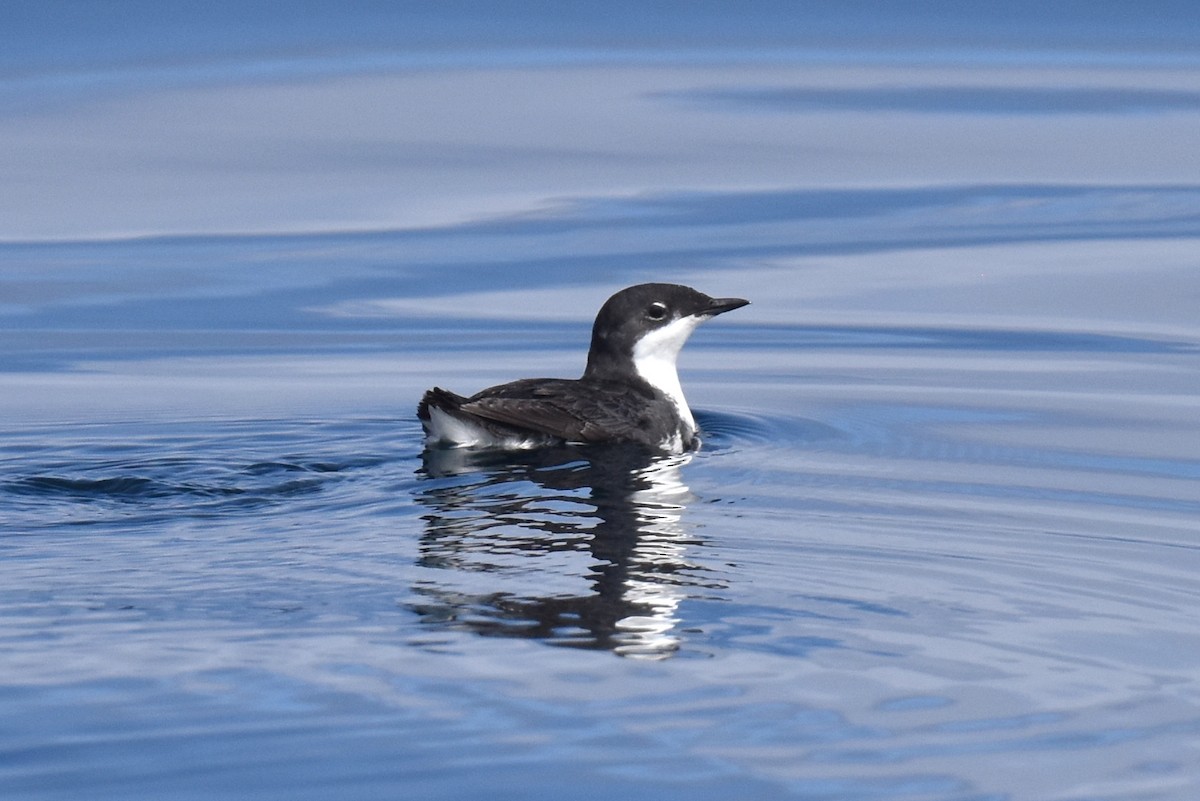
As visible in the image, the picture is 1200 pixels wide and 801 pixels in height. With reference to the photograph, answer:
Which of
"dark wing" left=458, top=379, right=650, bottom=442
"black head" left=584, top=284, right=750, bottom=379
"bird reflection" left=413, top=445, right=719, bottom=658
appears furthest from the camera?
"black head" left=584, top=284, right=750, bottom=379

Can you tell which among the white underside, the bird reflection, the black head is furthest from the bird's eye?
the white underside

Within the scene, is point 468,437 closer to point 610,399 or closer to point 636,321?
point 610,399

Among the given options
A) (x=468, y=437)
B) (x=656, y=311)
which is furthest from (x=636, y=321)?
(x=468, y=437)

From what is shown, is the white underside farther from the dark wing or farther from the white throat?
the white throat

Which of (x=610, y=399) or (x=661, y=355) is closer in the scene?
(x=610, y=399)

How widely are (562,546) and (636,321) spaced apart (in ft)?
12.0

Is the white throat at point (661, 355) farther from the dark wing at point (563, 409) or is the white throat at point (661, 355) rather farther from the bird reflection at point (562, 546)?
the bird reflection at point (562, 546)

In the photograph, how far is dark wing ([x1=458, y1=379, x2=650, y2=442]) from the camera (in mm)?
9539

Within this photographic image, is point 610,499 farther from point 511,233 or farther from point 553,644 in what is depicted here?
point 511,233

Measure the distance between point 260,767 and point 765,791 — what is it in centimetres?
122

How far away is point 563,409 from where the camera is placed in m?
9.70

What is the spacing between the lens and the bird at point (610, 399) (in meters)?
9.59

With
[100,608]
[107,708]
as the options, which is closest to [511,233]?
[100,608]

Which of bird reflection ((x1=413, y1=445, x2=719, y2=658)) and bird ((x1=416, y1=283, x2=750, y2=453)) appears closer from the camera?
bird reflection ((x1=413, y1=445, x2=719, y2=658))
